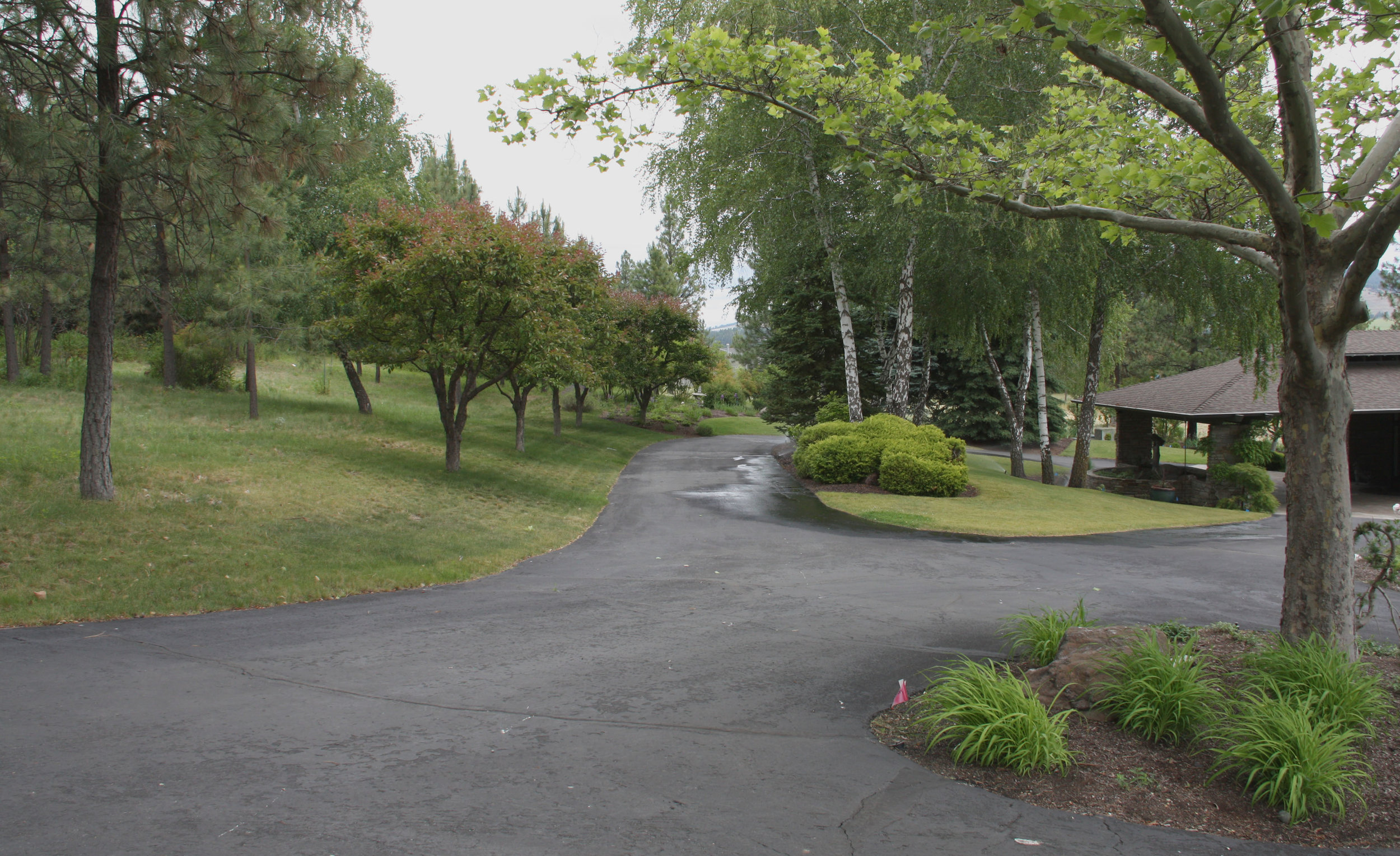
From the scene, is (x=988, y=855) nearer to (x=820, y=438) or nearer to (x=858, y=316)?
(x=820, y=438)

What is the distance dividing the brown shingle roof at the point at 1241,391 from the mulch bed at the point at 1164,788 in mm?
18884

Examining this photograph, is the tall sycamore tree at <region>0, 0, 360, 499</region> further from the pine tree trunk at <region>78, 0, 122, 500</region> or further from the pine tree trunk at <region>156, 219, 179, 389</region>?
the pine tree trunk at <region>156, 219, 179, 389</region>

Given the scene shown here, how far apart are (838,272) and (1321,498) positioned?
16262 millimetres

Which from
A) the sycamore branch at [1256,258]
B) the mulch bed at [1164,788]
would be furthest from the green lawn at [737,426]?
the mulch bed at [1164,788]

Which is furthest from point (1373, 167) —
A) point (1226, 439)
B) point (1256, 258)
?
point (1226, 439)

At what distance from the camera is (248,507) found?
38.2 feet

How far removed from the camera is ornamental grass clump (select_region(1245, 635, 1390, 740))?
4.22 metres

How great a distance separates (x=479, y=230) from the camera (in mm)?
16328

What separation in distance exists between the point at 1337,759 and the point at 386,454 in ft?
59.1

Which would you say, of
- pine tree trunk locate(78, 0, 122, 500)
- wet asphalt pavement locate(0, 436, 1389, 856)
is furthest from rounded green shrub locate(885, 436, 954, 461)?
pine tree trunk locate(78, 0, 122, 500)

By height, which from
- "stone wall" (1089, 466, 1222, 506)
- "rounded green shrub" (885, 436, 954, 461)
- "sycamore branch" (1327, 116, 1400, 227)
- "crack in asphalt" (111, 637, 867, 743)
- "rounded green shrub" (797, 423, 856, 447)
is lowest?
"crack in asphalt" (111, 637, 867, 743)

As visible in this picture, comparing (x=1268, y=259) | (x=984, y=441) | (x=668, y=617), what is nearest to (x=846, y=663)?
(x=668, y=617)

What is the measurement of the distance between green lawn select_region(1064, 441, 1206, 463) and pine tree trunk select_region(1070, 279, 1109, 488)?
13.6m

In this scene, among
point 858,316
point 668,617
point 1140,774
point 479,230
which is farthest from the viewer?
point 858,316
